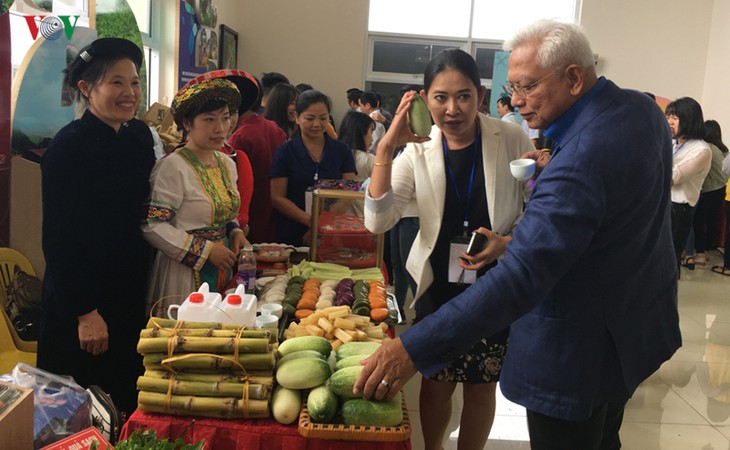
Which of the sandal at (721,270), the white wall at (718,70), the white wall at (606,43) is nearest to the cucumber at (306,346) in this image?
the sandal at (721,270)

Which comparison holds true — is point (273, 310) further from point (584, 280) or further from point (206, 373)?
point (584, 280)

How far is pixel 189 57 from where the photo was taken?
20.3 feet

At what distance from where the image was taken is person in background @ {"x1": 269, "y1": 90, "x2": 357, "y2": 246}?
11.6 ft

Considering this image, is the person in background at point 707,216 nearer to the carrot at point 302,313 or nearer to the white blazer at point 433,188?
the white blazer at point 433,188

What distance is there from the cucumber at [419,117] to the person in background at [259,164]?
1.90 meters

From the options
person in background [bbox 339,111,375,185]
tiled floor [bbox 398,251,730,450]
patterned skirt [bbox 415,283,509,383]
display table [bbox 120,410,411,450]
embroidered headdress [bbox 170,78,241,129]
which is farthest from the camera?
person in background [bbox 339,111,375,185]

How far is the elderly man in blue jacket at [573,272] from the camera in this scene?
4.30ft

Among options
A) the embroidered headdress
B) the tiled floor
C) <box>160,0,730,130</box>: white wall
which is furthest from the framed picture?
the embroidered headdress

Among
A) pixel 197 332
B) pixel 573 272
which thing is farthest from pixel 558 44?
pixel 197 332

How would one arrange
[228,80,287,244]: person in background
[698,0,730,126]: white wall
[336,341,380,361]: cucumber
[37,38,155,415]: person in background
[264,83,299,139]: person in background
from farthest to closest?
1. [698,0,730,126]: white wall
2. [264,83,299,139]: person in background
3. [228,80,287,244]: person in background
4. [37,38,155,415]: person in background
5. [336,341,380,361]: cucumber

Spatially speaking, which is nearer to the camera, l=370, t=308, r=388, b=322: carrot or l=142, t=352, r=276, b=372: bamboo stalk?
l=142, t=352, r=276, b=372: bamboo stalk

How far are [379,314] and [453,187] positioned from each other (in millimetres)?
526

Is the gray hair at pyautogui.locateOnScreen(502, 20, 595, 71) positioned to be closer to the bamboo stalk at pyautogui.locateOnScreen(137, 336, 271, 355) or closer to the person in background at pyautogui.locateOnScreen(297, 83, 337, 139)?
the bamboo stalk at pyautogui.locateOnScreen(137, 336, 271, 355)

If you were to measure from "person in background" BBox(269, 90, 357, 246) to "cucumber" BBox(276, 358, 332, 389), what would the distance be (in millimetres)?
1908
